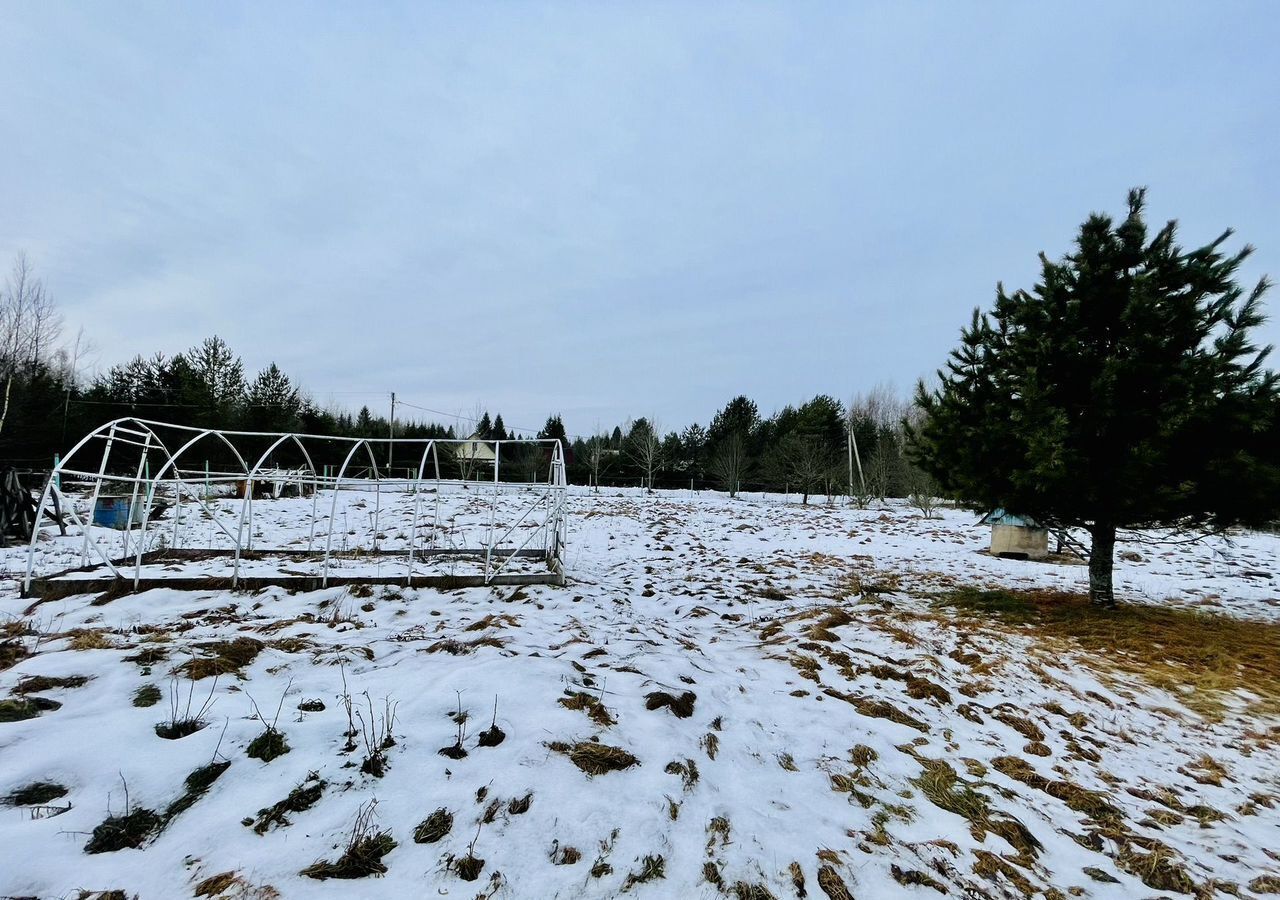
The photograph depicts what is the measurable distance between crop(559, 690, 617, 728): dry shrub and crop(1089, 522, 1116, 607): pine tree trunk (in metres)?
7.06

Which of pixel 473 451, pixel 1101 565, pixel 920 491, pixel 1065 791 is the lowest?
pixel 1065 791

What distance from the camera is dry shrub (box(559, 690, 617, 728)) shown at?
324 centimetres

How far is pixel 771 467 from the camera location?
38.7 meters

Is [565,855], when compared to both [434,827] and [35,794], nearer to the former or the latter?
[434,827]

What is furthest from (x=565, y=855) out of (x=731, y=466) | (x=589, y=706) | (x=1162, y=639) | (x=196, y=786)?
(x=731, y=466)

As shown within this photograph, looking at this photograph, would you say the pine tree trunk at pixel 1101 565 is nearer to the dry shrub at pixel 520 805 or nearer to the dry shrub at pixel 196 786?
the dry shrub at pixel 520 805

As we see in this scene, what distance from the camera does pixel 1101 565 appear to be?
7031 mm

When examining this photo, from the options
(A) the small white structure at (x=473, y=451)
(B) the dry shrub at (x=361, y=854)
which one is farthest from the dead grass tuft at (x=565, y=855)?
(A) the small white structure at (x=473, y=451)

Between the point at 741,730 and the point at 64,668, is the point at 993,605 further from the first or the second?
the point at 64,668

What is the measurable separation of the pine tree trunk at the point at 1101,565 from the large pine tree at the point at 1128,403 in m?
0.02

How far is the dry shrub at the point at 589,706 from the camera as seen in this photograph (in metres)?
3.24

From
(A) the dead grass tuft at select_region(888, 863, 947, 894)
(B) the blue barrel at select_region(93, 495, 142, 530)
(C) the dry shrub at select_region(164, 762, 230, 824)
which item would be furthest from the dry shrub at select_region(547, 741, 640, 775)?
(B) the blue barrel at select_region(93, 495, 142, 530)

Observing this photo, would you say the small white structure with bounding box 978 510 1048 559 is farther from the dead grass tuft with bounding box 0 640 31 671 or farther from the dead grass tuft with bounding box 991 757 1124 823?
the dead grass tuft with bounding box 0 640 31 671

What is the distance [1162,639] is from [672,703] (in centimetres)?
602
